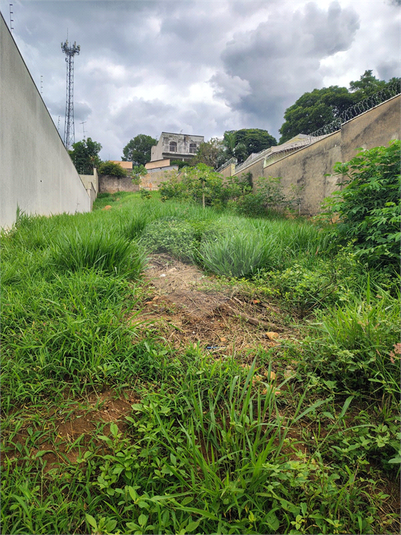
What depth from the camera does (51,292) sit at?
1793mm

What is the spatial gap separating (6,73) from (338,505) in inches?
194

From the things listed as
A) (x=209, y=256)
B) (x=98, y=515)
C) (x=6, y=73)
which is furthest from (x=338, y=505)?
(x=6, y=73)

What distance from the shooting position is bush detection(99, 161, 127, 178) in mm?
23062

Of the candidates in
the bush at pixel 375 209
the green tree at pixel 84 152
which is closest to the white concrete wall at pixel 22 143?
the bush at pixel 375 209

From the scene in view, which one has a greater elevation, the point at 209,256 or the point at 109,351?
the point at 209,256

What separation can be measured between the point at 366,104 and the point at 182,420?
7.66 metres

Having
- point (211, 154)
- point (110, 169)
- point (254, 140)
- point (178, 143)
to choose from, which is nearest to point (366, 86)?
point (254, 140)

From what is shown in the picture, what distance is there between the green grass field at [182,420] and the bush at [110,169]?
23.7 metres

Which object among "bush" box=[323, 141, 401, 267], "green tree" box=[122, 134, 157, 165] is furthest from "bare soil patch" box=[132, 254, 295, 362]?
"green tree" box=[122, 134, 157, 165]

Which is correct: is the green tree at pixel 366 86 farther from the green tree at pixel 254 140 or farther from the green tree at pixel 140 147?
the green tree at pixel 140 147

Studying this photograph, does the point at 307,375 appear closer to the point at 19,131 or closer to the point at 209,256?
the point at 209,256

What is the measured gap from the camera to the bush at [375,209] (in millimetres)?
2633

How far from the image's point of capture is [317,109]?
85.9ft

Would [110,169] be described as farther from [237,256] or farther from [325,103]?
[237,256]
